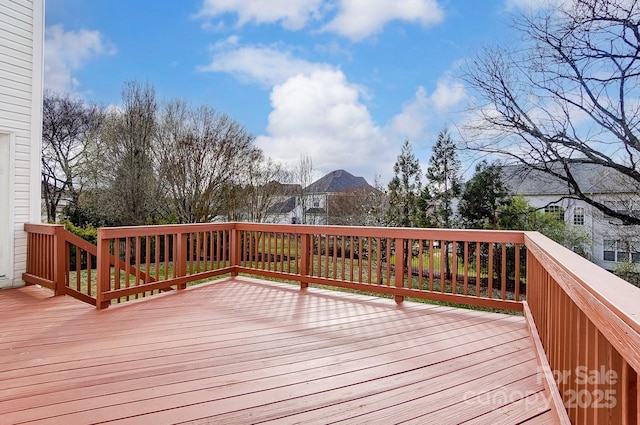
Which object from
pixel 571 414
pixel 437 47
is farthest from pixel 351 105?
pixel 571 414

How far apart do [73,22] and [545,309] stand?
10970 mm

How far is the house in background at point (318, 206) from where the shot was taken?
36.8 feet

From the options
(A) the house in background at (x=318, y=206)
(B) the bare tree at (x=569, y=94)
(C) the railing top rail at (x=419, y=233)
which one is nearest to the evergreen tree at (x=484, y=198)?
(B) the bare tree at (x=569, y=94)

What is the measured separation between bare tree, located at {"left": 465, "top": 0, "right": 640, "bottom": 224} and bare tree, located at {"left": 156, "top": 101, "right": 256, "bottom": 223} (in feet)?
23.0

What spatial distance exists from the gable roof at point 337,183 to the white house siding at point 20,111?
763cm

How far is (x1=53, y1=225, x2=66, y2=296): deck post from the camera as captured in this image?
157 inches

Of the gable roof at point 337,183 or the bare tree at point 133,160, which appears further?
the gable roof at point 337,183

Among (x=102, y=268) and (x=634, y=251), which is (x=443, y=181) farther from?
(x=102, y=268)

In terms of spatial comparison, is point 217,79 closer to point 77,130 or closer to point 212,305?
point 77,130

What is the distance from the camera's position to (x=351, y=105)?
996 centimetres

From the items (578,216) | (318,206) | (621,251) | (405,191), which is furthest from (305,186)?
(621,251)

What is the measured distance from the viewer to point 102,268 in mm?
3461

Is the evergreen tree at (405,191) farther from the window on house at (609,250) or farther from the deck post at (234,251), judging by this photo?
the deck post at (234,251)

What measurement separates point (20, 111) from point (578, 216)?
10799 mm
